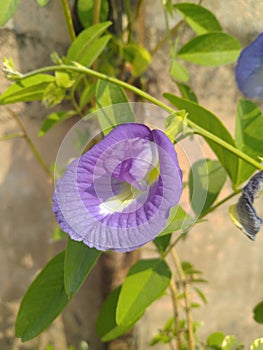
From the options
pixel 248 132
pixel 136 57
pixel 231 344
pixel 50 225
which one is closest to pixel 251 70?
pixel 248 132

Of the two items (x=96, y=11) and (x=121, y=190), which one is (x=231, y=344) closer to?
(x=121, y=190)

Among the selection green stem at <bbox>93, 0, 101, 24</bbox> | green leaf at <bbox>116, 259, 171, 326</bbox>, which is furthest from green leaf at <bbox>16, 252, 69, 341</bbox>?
green stem at <bbox>93, 0, 101, 24</bbox>

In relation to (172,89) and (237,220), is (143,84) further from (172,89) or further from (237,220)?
(237,220)

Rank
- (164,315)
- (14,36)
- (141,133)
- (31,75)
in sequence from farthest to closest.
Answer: (164,315) < (14,36) < (31,75) < (141,133)

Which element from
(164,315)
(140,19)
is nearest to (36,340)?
(164,315)

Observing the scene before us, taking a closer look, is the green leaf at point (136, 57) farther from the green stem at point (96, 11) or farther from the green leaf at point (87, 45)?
the green leaf at point (87, 45)
